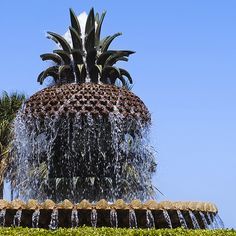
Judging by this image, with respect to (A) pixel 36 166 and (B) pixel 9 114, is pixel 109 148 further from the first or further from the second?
(B) pixel 9 114

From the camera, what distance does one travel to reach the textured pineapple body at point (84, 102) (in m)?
13.0

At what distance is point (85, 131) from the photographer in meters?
12.9

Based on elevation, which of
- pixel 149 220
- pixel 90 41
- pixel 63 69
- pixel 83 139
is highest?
pixel 90 41

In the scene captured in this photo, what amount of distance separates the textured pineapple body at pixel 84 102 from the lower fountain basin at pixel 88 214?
318 cm

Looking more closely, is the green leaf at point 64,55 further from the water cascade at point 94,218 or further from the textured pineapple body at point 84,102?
the water cascade at point 94,218

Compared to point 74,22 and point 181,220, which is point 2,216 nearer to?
point 181,220

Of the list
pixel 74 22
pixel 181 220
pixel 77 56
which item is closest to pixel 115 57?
pixel 77 56

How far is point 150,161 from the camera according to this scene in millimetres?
14359

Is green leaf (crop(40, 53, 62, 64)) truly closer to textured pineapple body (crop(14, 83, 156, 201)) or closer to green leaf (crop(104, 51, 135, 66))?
textured pineapple body (crop(14, 83, 156, 201))

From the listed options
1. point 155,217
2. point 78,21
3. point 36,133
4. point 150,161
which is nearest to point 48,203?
point 155,217

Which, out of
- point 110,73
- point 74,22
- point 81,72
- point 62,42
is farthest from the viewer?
point 74,22

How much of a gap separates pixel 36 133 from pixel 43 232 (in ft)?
15.5

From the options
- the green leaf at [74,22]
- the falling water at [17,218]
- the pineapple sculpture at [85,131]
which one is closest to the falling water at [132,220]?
the falling water at [17,218]

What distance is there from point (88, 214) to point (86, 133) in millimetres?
3066
